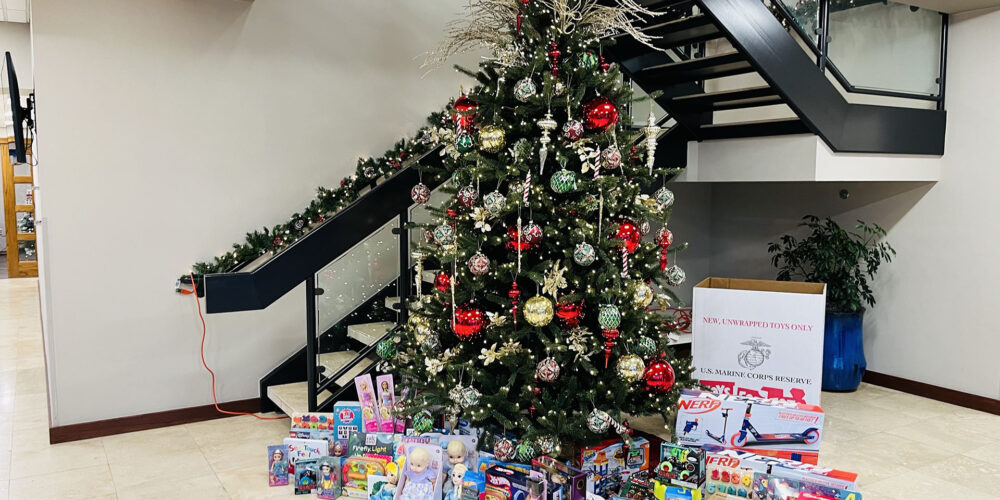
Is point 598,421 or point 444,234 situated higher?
point 444,234

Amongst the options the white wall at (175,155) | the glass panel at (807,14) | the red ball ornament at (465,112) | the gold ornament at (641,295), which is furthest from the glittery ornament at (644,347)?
the white wall at (175,155)

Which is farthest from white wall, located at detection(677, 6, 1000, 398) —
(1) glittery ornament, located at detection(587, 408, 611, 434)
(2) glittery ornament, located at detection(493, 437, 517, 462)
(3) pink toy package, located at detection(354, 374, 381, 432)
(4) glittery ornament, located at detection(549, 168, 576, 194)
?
(3) pink toy package, located at detection(354, 374, 381, 432)

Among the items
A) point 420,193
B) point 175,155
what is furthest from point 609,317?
point 175,155

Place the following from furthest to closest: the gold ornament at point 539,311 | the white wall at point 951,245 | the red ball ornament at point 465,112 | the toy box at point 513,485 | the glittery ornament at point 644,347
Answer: the white wall at point 951,245 < the red ball ornament at point 465,112 < the glittery ornament at point 644,347 < the gold ornament at point 539,311 < the toy box at point 513,485

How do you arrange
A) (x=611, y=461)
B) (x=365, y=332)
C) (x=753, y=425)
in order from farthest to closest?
1. (x=365, y=332)
2. (x=753, y=425)
3. (x=611, y=461)

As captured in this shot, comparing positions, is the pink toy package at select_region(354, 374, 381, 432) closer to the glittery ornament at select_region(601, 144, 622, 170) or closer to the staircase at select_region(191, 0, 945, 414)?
the staircase at select_region(191, 0, 945, 414)

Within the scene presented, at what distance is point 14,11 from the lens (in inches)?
262

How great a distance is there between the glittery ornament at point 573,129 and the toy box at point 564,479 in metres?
1.43

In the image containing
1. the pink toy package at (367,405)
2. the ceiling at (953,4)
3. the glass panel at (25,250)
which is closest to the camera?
the pink toy package at (367,405)

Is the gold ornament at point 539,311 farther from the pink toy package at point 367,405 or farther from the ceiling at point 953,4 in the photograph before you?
the ceiling at point 953,4

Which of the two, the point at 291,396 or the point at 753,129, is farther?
the point at 753,129

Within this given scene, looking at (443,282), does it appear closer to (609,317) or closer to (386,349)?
(386,349)

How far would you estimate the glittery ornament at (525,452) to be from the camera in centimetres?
318

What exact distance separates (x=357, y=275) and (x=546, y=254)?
126cm
